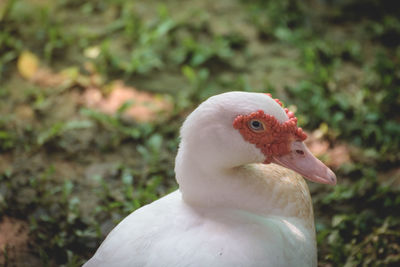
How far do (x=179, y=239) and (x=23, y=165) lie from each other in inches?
76.1

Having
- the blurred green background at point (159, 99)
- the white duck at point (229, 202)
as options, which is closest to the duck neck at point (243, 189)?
the white duck at point (229, 202)

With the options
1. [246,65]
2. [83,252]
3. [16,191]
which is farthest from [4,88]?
[246,65]

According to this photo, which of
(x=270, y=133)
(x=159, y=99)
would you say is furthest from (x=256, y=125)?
(x=159, y=99)

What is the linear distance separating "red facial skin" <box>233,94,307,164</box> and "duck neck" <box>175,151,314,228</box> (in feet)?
0.54

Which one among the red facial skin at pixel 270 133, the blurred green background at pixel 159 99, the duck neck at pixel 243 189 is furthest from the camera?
the blurred green background at pixel 159 99

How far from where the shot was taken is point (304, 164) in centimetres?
211

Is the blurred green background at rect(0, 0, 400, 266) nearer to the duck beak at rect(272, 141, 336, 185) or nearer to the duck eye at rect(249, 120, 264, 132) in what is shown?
the duck beak at rect(272, 141, 336, 185)

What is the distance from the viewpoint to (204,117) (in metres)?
1.99

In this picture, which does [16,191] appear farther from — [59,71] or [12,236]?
[59,71]

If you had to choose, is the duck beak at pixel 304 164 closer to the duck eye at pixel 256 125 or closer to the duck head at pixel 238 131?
the duck head at pixel 238 131

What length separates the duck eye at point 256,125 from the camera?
6.47 feet

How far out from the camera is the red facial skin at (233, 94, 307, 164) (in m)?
1.96

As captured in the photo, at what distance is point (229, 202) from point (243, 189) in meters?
0.09

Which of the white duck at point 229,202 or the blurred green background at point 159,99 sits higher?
the white duck at point 229,202
